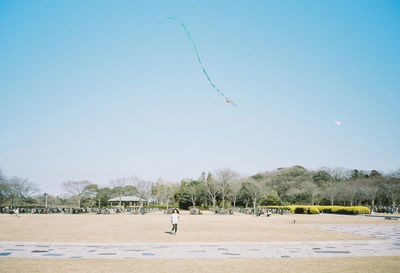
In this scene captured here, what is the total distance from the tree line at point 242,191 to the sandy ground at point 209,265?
58.0m

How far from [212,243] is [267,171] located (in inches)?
3891

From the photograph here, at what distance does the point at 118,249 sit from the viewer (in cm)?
1254

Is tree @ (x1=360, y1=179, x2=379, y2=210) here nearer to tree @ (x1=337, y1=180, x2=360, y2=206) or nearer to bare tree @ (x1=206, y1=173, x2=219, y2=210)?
tree @ (x1=337, y1=180, x2=360, y2=206)

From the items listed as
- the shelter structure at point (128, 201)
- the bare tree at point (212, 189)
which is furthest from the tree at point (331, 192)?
the shelter structure at point (128, 201)

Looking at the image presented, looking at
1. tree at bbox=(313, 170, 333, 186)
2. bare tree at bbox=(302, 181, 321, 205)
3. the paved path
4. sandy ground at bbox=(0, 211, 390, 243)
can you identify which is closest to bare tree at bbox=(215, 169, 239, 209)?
bare tree at bbox=(302, 181, 321, 205)

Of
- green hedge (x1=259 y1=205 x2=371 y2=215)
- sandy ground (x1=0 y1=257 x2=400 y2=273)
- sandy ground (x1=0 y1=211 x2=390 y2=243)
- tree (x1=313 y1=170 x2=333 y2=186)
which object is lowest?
green hedge (x1=259 y1=205 x2=371 y2=215)

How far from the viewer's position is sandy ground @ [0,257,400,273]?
8625 mm

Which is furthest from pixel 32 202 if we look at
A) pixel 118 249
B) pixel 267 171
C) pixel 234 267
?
pixel 234 267

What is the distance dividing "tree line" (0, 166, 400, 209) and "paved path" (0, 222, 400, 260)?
177 ft

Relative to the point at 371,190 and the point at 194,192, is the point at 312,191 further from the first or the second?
the point at 194,192

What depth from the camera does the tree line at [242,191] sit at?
67.6 m

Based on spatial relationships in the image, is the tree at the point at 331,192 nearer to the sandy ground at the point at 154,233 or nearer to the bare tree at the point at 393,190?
the bare tree at the point at 393,190

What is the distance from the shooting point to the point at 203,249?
1277 cm

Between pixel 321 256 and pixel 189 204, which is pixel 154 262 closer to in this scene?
pixel 321 256
